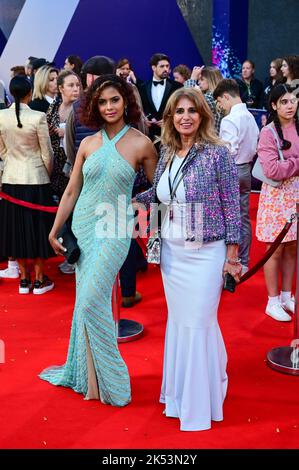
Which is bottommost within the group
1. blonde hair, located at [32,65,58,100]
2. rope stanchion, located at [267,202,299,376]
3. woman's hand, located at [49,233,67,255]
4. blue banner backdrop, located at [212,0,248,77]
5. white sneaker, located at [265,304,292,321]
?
rope stanchion, located at [267,202,299,376]

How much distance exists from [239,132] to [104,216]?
2501 mm

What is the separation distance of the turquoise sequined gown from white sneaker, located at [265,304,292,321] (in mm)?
1724

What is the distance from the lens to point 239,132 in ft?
18.9

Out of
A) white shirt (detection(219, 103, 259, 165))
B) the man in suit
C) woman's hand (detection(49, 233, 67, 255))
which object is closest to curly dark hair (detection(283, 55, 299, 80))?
white shirt (detection(219, 103, 259, 165))

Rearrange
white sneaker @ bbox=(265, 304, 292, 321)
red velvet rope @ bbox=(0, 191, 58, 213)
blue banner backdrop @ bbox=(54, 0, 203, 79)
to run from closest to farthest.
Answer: white sneaker @ bbox=(265, 304, 292, 321) → red velvet rope @ bbox=(0, 191, 58, 213) → blue banner backdrop @ bbox=(54, 0, 203, 79)

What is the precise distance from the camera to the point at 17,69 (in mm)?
9562

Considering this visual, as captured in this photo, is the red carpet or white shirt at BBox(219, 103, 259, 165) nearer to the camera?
the red carpet

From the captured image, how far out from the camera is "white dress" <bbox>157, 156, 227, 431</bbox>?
338 cm

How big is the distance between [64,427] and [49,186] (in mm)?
2881

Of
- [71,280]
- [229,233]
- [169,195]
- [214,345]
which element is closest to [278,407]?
[214,345]

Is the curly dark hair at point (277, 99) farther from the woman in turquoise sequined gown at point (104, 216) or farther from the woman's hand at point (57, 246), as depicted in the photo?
the woman's hand at point (57, 246)

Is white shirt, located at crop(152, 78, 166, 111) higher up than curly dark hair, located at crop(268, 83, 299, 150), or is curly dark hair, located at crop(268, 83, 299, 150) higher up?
white shirt, located at crop(152, 78, 166, 111)

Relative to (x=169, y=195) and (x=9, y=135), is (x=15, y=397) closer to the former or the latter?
(x=169, y=195)

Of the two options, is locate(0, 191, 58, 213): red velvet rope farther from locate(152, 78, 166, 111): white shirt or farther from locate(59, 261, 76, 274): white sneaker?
locate(152, 78, 166, 111): white shirt
